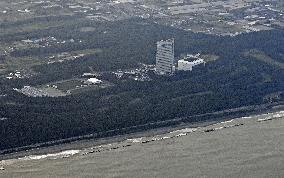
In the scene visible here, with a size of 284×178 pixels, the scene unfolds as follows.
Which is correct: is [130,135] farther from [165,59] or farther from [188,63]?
[188,63]

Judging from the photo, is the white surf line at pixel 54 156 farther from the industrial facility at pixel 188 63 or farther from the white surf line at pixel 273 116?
the industrial facility at pixel 188 63

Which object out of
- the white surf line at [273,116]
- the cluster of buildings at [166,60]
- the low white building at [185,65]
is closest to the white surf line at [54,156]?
the white surf line at [273,116]

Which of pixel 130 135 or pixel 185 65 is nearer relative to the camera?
pixel 130 135

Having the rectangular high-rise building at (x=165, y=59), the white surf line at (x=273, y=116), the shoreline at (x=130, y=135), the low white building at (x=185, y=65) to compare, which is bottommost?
the white surf line at (x=273, y=116)

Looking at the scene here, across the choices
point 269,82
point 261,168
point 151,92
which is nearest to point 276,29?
point 269,82

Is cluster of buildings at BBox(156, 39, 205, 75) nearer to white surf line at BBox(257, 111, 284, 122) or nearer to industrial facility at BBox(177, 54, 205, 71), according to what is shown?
industrial facility at BBox(177, 54, 205, 71)

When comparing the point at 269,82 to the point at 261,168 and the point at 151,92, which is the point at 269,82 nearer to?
the point at 151,92

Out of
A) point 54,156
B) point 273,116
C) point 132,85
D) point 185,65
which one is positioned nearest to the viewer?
point 54,156

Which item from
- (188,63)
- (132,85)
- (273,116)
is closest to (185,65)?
(188,63)
